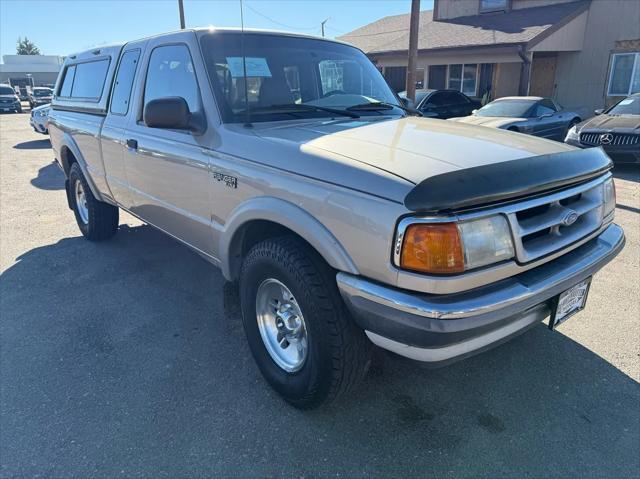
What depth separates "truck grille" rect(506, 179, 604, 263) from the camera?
206 centimetres

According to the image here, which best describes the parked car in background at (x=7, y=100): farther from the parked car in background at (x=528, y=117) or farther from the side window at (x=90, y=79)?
the side window at (x=90, y=79)

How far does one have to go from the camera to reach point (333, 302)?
2.23 meters

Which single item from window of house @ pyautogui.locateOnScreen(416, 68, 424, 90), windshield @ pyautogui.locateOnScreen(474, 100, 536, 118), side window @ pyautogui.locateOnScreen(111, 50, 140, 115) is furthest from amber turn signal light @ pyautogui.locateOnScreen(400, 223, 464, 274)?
window of house @ pyautogui.locateOnScreen(416, 68, 424, 90)

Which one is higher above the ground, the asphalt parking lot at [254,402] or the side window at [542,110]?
the side window at [542,110]

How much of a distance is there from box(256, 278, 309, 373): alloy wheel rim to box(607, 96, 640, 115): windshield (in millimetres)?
10103

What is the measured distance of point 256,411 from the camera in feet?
8.70

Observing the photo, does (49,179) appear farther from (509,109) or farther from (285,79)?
(509,109)

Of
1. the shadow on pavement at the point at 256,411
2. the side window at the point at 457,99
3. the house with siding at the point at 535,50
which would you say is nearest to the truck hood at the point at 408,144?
the shadow on pavement at the point at 256,411

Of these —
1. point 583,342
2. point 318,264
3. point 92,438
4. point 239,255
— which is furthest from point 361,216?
point 583,342

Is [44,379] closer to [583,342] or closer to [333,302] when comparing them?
[333,302]

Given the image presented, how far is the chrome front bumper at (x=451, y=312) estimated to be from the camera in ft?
6.21

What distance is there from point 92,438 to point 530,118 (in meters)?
10.7

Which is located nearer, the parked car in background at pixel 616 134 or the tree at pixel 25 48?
the parked car in background at pixel 616 134

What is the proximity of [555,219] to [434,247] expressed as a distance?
742 millimetres
